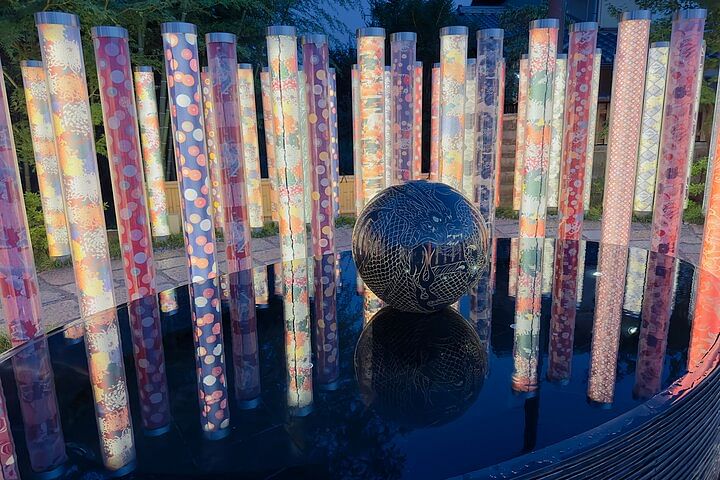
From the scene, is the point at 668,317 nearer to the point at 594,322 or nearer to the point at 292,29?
the point at 594,322

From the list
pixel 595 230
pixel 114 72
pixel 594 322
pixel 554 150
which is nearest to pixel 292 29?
pixel 114 72

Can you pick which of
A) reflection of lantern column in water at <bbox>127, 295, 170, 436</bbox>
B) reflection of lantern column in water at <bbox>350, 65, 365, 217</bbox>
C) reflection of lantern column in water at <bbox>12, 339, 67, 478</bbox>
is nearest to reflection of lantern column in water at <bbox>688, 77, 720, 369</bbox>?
reflection of lantern column in water at <bbox>127, 295, 170, 436</bbox>

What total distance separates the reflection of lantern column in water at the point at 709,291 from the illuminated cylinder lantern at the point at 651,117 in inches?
79.9

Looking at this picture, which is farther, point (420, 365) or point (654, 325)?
point (654, 325)

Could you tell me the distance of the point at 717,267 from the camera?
10.9 ft

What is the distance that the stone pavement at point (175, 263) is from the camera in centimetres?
467

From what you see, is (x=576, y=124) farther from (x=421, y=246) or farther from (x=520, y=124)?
(x=520, y=124)

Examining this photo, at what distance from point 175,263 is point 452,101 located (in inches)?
146

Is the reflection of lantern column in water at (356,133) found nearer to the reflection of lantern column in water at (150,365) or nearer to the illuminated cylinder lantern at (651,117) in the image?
the illuminated cylinder lantern at (651,117)

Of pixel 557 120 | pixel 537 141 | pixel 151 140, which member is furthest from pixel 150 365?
pixel 557 120

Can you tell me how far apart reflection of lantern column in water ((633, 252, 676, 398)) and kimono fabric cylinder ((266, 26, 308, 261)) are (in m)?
2.39

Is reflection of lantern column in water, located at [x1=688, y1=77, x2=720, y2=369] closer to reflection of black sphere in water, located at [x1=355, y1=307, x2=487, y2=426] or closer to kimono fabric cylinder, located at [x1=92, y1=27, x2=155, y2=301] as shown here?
reflection of black sphere in water, located at [x1=355, y1=307, x2=487, y2=426]

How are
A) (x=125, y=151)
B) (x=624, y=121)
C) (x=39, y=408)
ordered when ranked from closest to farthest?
(x=39, y=408) → (x=125, y=151) → (x=624, y=121)

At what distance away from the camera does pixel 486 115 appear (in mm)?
4078
